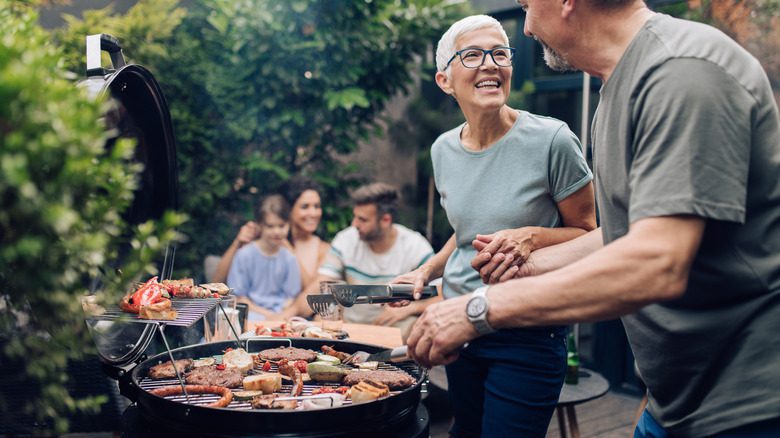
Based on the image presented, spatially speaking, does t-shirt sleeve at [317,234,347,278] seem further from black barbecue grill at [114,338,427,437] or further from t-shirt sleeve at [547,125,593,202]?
t-shirt sleeve at [547,125,593,202]

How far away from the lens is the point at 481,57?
235cm

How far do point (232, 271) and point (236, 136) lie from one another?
4.39 ft

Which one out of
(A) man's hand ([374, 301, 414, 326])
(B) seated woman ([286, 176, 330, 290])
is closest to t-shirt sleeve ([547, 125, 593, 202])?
(A) man's hand ([374, 301, 414, 326])

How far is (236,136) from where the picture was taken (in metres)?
5.81

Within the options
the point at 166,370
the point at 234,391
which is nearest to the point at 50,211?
the point at 234,391

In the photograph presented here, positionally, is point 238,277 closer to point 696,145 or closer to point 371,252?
point 371,252

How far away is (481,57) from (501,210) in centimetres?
56

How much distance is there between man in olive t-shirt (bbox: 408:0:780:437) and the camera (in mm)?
1284

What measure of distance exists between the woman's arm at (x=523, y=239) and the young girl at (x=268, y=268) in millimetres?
3186

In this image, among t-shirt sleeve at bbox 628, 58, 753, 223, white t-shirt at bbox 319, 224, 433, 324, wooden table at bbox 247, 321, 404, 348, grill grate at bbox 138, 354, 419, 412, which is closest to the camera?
t-shirt sleeve at bbox 628, 58, 753, 223

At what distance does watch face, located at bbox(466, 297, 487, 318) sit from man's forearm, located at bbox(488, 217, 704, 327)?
2.8 inches

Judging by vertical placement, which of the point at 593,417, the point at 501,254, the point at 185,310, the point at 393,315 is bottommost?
the point at 593,417

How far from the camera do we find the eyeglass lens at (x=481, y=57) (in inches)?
92.3

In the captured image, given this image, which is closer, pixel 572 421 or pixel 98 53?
pixel 98 53
